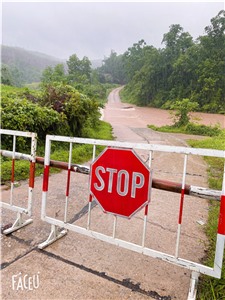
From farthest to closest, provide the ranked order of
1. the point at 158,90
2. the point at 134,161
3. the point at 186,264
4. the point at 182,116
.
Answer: the point at 158,90 → the point at 182,116 → the point at 134,161 → the point at 186,264

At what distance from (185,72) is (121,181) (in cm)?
3844

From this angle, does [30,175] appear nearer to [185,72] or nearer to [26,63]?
[185,72]

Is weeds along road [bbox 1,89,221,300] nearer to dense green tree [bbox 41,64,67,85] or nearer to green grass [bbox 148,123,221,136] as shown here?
green grass [bbox 148,123,221,136]

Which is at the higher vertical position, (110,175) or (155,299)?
(110,175)

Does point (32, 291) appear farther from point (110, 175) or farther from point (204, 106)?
point (204, 106)

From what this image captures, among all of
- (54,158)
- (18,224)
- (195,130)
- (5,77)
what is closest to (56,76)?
(5,77)

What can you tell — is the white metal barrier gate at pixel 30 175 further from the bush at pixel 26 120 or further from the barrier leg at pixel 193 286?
the bush at pixel 26 120

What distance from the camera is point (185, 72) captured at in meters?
37.0

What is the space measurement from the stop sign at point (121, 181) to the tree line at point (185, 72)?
31991mm

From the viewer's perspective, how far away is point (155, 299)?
1688mm

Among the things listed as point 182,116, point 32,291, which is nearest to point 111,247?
point 32,291

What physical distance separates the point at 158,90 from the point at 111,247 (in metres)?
40.9

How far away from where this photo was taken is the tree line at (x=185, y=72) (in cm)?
3319

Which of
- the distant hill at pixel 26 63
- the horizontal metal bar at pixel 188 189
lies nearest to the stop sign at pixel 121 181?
the horizontal metal bar at pixel 188 189
